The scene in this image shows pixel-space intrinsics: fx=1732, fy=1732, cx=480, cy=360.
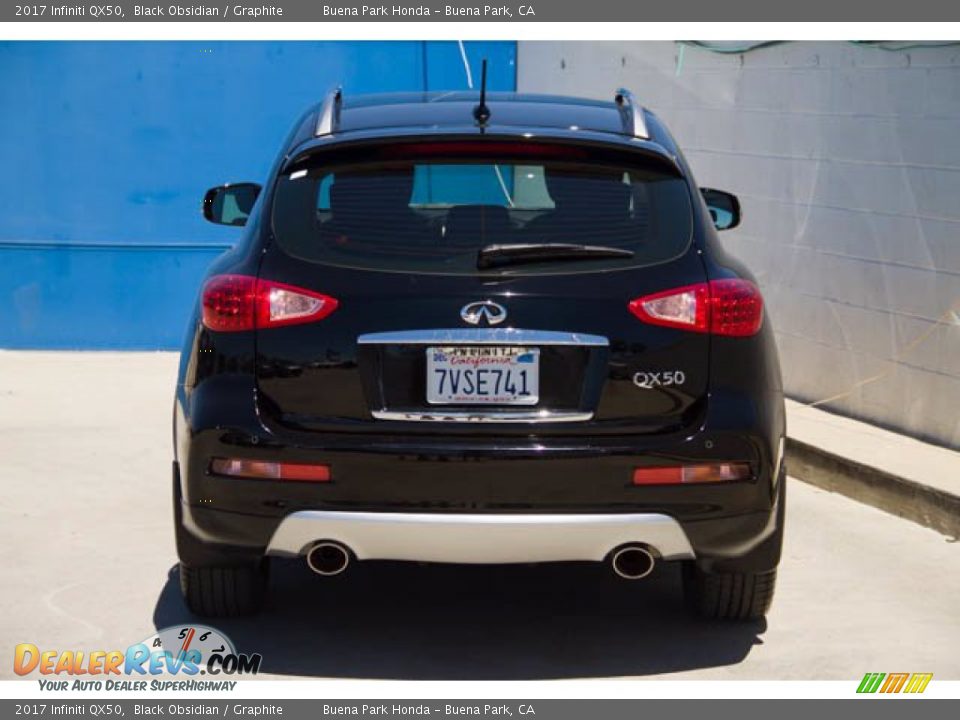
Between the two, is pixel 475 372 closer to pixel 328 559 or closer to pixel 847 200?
pixel 328 559

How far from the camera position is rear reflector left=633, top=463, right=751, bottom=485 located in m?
5.17

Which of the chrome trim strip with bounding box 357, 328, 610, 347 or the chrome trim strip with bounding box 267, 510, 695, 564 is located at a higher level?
the chrome trim strip with bounding box 357, 328, 610, 347

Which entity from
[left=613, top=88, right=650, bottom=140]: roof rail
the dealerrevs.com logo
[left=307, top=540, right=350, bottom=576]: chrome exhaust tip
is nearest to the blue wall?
[left=613, top=88, right=650, bottom=140]: roof rail

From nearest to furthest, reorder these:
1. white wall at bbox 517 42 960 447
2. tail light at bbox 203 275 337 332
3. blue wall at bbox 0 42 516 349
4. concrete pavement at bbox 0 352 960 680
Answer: tail light at bbox 203 275 337 332 → concrete pavement at bbox 0 352 960 680 → white wall at bbox 517 42 960 447 → blue wall at bbox 0 42 516 349

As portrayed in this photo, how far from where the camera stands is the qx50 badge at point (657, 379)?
5207 millimetres

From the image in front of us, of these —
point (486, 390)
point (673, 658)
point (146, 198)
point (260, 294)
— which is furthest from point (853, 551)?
point (146, 198)

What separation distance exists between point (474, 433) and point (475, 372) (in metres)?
0.18

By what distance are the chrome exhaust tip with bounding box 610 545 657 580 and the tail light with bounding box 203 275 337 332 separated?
3.83 ft

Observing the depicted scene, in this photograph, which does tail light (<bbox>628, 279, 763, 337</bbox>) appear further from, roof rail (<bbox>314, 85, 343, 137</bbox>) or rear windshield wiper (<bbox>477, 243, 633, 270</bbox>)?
roof rail (<bbox>314, 85, 343, 137</bbox>)

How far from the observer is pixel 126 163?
41.0ft

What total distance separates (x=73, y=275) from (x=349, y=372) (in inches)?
306

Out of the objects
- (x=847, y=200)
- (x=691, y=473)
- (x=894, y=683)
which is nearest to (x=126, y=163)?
(x=847, y=200)
